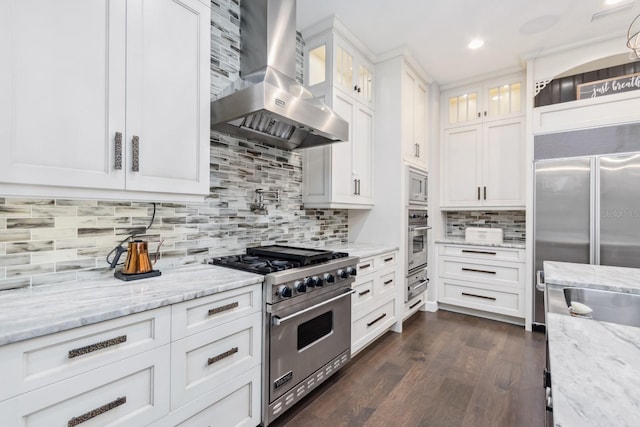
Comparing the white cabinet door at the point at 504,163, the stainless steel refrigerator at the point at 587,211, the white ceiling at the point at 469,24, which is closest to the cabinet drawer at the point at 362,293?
the stainless steel refrigerator at the point at 587,211

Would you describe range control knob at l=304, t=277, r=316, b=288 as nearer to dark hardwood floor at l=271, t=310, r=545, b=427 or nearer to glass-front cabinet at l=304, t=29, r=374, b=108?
dark hardwood floor at l=271, t=310, r=545, b=427

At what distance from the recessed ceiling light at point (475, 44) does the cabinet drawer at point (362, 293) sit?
8.23ft

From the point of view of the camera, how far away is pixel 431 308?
383cm

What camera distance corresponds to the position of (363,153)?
315 centimetres

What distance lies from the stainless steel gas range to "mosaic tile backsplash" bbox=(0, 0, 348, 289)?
0.24m

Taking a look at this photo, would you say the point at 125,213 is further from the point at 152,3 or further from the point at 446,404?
the point at 446,404

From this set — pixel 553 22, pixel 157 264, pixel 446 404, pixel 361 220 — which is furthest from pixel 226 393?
pixel 553 22

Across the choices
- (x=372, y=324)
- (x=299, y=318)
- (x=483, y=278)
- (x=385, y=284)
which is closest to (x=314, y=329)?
(x=299, y=318)

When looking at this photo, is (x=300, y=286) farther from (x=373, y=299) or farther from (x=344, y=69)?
(x=344, y=69)

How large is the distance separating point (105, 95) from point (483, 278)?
383 cm

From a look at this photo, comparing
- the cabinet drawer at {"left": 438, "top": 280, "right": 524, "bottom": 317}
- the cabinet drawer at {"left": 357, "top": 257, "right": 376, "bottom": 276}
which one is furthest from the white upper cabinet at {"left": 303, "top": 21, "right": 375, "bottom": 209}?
the cabinet drawer at {"left": 438, "top": 280, "right": 524, "bottom": 317}

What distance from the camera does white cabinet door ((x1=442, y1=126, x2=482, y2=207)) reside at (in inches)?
150

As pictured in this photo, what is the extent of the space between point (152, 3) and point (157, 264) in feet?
4.53

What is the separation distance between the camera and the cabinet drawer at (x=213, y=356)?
129 cm
